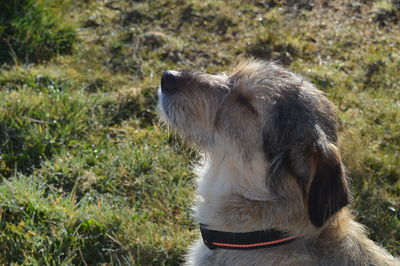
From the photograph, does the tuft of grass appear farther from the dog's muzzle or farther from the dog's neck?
the dog's neck

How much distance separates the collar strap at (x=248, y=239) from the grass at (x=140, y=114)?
3.47 ft

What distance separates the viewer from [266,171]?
3.37m

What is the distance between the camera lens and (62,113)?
570 centimetres

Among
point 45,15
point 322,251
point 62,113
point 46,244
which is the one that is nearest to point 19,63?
point 45,15

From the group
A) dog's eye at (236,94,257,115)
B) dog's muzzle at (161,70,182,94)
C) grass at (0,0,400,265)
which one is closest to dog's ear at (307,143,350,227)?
dog's eye at (236,94,257,115)

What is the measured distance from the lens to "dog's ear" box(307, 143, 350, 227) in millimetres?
2863

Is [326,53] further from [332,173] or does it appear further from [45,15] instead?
[332,173]

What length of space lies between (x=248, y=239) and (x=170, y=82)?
1244 millimetres

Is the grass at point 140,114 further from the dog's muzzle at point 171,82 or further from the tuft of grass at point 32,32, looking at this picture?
the dog's muzzle at point 171,82

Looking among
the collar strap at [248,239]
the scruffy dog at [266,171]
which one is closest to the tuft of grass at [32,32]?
the scruffy dog at [266,171]

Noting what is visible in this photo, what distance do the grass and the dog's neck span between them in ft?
3.34

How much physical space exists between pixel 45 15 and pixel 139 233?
4117 mm

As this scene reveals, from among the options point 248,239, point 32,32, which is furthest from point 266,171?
point 32,32

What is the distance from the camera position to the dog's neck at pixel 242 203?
3203mm
